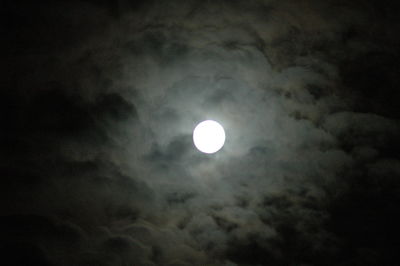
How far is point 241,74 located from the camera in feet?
10.7

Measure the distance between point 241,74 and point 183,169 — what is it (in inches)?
39.0

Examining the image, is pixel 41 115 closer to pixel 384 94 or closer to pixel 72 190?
pixel 72 190

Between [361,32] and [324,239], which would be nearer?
[361,32]

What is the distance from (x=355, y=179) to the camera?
3402 mm

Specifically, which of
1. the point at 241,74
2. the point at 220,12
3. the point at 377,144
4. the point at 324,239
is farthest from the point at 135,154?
the point at 377,144

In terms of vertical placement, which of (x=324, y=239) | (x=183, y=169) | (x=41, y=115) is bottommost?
(x=324, y=239)

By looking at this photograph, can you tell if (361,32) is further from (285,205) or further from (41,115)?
(41,115)

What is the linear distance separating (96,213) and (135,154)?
2.22 ft

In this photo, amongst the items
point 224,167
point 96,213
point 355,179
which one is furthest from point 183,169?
point 355,179

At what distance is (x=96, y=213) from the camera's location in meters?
3.39

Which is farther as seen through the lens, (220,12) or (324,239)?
(324,239)

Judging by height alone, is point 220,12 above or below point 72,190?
above

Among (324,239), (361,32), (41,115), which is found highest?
(361,32)

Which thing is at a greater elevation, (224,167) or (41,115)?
(41,115)
